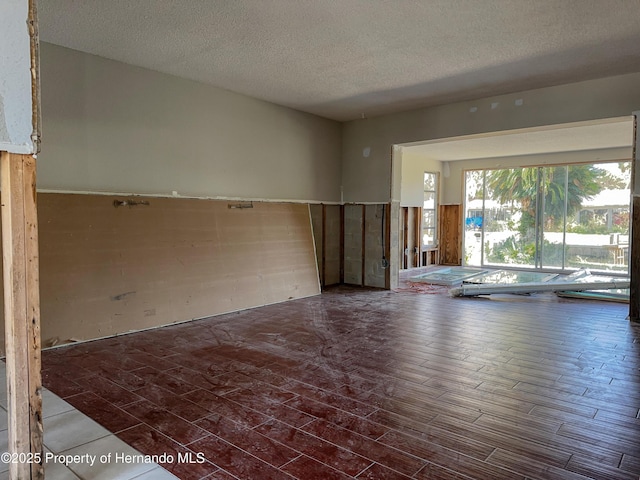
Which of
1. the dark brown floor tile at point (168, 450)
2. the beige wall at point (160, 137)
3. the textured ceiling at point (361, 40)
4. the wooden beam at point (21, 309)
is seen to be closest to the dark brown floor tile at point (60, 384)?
the dark brown floor tile at point (168, 450)

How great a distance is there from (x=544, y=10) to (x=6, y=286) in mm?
4398

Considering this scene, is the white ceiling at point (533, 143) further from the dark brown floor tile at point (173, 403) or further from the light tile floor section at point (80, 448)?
the light tile floor section at point (80, 448)

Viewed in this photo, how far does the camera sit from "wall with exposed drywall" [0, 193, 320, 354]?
439 centimetres

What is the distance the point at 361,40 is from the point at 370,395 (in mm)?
3400

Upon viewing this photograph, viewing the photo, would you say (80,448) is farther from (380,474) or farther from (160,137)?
(160,137)

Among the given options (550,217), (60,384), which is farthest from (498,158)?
(60,384)

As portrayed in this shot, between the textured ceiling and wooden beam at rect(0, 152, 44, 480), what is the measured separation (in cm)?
240

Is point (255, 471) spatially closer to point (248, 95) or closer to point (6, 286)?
→ point (6, 286)

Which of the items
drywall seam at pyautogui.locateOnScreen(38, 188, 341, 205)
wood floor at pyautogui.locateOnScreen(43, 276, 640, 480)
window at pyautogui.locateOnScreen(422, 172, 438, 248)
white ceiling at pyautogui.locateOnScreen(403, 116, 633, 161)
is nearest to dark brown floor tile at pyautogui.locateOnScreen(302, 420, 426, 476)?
wood floor at pyautogui.locateOnScreen(43, 276, 640, 480)

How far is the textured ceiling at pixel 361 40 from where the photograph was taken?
12.0 feet

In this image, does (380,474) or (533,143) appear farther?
(533,143)

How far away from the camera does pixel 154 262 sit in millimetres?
5160

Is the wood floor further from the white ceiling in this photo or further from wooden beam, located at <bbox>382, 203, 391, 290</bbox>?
the white ceiling

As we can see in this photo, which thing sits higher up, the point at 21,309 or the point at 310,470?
the point at 21,309
